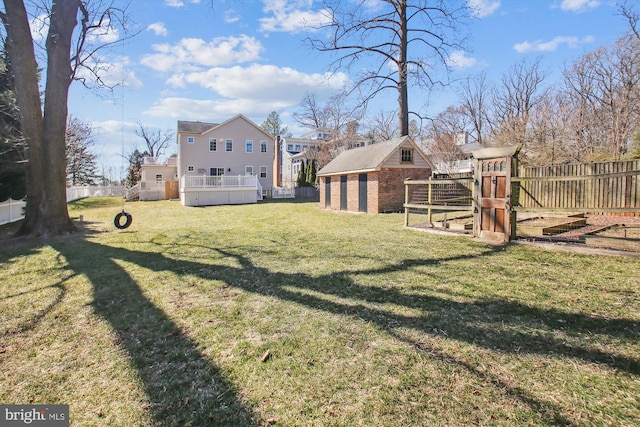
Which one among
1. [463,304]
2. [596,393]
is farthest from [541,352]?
[463,304]

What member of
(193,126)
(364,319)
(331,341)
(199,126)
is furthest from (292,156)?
(331,341)

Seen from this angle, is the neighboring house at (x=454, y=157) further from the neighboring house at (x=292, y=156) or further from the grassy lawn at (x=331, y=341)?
the grassy lawn at (x=331, y=341)

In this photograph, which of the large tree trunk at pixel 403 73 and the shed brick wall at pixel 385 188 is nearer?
the shed brick wall at pixel 385 188

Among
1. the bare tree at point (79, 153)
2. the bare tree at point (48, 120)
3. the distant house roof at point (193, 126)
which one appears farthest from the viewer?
the distant house roof at point (193, 126)

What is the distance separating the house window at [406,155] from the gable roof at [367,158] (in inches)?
16.5

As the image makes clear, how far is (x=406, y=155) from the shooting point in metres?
16.5

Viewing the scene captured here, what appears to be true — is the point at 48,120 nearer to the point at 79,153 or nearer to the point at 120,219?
the point at 120,219

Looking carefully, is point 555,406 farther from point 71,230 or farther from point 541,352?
point 71,230

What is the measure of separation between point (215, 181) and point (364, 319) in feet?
67.7

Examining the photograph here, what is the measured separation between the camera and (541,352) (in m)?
2.76

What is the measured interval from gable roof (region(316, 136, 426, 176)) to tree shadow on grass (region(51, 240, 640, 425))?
431 inches

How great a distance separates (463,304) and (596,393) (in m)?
1.65

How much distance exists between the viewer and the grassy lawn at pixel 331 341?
7.14 feet

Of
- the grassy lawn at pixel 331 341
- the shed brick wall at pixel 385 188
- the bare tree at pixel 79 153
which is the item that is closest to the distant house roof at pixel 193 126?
the bare tree at pixel 79 153
